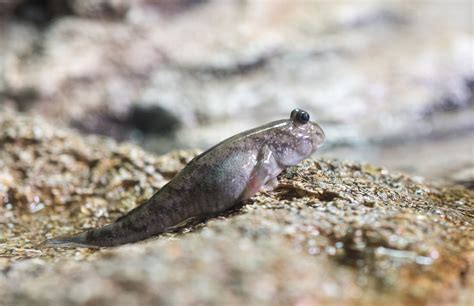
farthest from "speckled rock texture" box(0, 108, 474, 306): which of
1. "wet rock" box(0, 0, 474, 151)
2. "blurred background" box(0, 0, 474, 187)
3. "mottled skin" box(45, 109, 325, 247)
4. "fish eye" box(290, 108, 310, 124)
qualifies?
"wet rock" box(0, 0, 474, 151)

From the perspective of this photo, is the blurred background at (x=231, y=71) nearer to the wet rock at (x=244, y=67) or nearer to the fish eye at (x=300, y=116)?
the wet rock at (x=244, y=67)

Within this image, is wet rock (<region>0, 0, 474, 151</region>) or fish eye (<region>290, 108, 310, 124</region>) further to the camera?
wet rock (<region>0, 0, 474, 151</region>)

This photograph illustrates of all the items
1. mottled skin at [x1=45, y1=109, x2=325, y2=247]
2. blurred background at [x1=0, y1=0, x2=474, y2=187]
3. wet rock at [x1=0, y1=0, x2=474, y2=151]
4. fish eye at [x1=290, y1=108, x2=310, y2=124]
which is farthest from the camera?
wet rock at [x1=0, y1=0, x2=474, y2=151]

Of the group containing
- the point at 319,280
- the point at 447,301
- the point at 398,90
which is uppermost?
the point at 398,90

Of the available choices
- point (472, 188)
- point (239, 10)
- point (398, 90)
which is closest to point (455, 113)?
point (398, 90)

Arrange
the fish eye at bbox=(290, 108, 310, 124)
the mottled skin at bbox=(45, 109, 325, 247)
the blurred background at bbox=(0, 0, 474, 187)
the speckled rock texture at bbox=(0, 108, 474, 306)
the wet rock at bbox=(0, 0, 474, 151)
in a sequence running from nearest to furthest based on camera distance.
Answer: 1. the speckled rock texture at bbox=(0, 108, 474, 306)
2. the mottled skin at bbox=(45, 109, 325, 247)
3. the fish eye at bbox=(290, 108, 310, 124)
4. the blurred background at bbox=(0, 0, 474, 187)
5. the wet rock at bbox=(0, 0, 474, 151)

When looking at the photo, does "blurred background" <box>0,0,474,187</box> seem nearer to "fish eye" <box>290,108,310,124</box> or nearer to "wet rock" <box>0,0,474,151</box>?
"wet rock" <box>0,0,474,151</box>

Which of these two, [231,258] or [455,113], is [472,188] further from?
[455,113]
